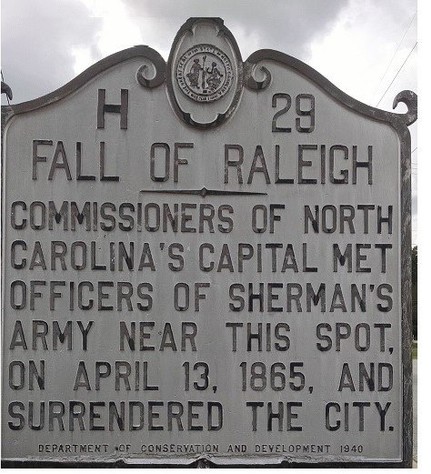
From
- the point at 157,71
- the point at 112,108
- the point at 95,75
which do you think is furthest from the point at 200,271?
the point at 95,75

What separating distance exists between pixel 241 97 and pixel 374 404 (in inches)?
90.6

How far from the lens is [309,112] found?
4.47 metres

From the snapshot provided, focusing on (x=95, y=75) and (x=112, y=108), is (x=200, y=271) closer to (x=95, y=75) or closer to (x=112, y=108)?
(x=112, y=108)

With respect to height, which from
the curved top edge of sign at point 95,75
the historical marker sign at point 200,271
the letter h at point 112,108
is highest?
the curved top edge of sign at point 95,75

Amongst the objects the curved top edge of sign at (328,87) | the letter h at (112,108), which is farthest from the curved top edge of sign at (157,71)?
the letter h at (112,108)

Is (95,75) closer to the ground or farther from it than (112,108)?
farther from it

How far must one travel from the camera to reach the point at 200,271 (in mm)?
4391

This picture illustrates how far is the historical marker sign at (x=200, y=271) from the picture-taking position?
14.3 ft

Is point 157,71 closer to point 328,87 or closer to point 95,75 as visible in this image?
point 95,75

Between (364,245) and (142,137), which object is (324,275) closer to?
(364,245)

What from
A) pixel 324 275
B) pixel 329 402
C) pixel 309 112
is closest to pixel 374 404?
pixel 329 402

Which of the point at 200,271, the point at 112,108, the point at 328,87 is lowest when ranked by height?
the point at 200,271

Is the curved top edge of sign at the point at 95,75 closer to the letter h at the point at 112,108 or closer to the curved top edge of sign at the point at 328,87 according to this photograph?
the letter h at the point at 112,108

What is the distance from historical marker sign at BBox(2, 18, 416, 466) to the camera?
4.37 meters
